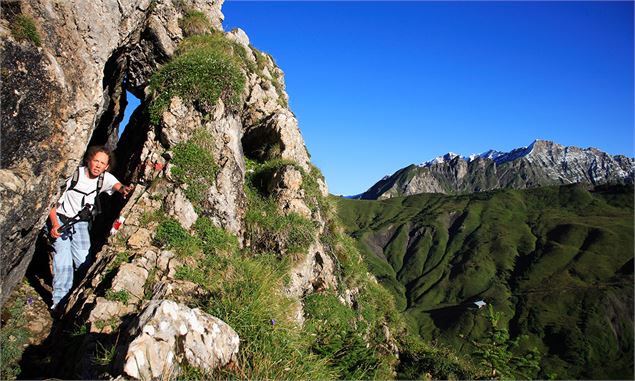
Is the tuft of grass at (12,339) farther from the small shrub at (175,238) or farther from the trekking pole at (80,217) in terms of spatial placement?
the small shrub at (175,238)

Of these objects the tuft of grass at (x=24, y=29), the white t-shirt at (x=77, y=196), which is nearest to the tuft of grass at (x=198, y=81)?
the white t-shirt at (x=77, y=196)

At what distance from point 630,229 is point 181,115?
242m

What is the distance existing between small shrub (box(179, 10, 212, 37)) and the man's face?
7715 millimetres

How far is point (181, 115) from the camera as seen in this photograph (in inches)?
474

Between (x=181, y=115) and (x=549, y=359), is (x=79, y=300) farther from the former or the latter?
(x=549, y=359)

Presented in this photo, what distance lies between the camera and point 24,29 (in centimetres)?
902

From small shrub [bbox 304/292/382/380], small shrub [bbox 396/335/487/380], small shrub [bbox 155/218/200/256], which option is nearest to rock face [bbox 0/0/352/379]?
small shrub [bbox 155/218/200/256]

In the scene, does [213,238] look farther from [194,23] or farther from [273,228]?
[194,23]

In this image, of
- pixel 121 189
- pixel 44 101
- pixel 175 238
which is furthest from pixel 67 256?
pixel 44 101

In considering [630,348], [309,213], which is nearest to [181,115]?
[309,213]

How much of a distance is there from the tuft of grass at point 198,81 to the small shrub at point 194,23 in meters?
2.50

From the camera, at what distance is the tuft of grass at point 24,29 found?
8898 mm

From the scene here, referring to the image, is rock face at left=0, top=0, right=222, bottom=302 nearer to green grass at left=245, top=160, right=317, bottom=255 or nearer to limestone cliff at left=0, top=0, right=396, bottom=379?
limestone cliff at left=0, top=0, right=396, bottom=379

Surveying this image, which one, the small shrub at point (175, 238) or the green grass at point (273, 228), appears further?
the green grass at point (273, 228)
